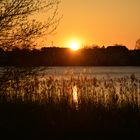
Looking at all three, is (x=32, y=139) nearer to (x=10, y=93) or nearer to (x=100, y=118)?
(x=100, y=118)

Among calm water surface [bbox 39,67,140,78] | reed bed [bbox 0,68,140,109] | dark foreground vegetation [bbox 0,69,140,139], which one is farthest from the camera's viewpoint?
calm water surface [bbox 39,67,140,78]

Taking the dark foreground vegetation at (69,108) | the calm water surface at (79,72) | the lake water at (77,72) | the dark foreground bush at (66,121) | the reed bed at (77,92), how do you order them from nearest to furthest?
the dark foreground bush at (66,121) < the dark foreground vegetation at (69,108) < the reed bed at (77,92) < the lake water at (77,72) < the calm water surface at (79,72)

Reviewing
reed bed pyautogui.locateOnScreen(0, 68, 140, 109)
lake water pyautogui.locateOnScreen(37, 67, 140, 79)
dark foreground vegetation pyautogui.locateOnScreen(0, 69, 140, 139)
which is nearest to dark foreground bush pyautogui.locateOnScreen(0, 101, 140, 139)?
dark foreground vegetation pyautogui.locateOnScreen(0, 69, 140, 139)

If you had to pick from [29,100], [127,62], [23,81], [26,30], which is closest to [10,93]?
[29,100]

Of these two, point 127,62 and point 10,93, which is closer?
point 10,93

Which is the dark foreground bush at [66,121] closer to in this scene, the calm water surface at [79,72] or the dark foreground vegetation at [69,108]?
the dark foreground vegetation at [69,108]

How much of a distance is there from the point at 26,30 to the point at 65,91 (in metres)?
3.86

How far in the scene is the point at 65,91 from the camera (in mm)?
16094

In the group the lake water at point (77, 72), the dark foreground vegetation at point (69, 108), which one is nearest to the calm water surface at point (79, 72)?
the lake water at point (77, 72)

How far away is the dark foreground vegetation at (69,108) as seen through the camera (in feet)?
37.8

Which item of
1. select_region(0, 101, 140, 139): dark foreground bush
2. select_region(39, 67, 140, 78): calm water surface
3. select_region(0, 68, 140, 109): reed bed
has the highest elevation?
select_region(39, 67, 140, 78): calm water surface

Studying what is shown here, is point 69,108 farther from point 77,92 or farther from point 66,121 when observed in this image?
point 77,92

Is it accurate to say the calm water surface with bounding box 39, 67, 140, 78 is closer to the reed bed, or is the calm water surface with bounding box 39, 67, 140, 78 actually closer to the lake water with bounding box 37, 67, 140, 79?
the lake water with bounding box 37, 67, 140, 79

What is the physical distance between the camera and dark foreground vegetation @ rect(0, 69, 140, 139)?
11.5 m
